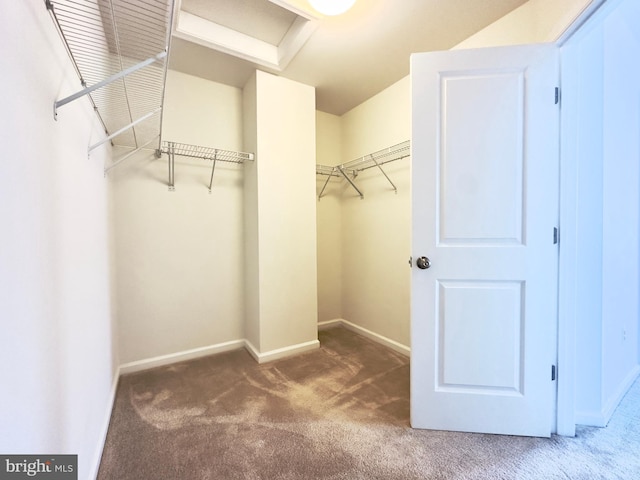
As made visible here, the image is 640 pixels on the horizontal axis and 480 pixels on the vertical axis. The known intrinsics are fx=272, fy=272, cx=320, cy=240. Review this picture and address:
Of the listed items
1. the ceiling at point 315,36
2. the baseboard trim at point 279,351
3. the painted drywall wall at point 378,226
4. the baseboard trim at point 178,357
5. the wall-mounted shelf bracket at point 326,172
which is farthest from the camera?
the wall-mounted shelf bracket at point 326,172

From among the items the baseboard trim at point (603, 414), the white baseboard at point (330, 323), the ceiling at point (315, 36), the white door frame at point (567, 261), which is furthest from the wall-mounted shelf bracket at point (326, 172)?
the baseboard trim at point (603, 414)

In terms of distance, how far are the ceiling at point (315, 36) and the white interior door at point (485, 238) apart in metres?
0.50

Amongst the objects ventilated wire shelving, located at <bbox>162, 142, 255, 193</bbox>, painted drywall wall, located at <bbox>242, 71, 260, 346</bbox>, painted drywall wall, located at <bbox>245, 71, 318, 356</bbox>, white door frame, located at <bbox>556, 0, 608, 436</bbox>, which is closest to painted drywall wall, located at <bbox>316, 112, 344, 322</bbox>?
painted drywall wall, located at <bbox>245, 71, 318, 356</bbox>

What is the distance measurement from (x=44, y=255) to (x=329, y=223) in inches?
100

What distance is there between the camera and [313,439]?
1449 millimetres

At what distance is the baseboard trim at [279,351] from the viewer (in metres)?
2.34

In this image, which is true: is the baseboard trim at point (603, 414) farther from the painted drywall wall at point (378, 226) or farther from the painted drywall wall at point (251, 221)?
the painted drywall wall at point (251, 221)

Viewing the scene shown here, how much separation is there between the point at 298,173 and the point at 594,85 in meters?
2.01

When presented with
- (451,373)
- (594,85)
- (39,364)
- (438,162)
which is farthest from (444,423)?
(594,85)

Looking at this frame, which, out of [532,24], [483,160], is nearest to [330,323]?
[483,160]

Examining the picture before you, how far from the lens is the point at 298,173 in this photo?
8.25 feet

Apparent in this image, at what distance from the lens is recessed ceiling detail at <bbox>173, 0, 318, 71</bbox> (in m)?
1.79

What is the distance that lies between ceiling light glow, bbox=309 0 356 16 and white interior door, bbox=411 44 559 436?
1.72ft

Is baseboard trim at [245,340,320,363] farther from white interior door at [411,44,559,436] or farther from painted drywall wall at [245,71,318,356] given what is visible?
white interior door at [411,44,559,436]
